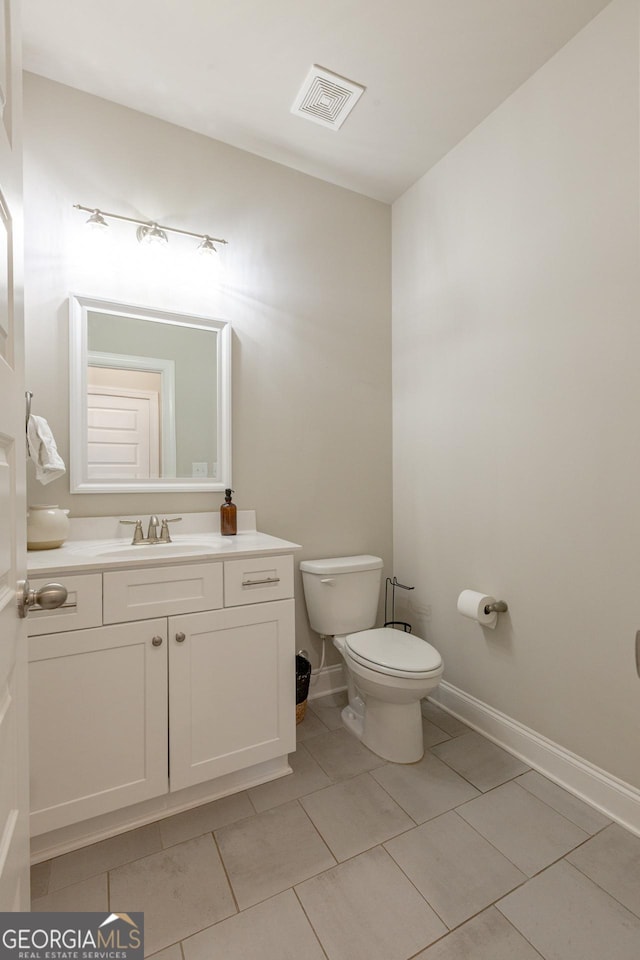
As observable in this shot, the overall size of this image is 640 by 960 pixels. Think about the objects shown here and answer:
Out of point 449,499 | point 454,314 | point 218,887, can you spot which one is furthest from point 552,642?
point 454,314

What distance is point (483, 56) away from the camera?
65.7 inches

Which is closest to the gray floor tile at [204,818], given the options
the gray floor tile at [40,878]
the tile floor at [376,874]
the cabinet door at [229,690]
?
the tile floor at [376,874]

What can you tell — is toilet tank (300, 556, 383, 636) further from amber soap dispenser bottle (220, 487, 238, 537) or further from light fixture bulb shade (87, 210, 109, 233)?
light fixture bulb shade (87, 210, 109, 233)

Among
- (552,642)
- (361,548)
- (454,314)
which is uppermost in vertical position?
(454,314)

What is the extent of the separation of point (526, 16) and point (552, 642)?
7.21 ft

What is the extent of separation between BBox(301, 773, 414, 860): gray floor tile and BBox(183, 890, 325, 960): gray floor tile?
9.1 inches

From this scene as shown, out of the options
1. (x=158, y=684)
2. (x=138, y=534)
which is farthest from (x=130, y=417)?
(x=158, y=684)

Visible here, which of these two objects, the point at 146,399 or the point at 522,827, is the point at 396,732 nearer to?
the point at 522,827

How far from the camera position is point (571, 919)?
3.77 ft

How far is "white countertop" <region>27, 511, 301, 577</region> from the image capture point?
135cm

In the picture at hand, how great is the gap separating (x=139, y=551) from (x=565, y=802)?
5.66 ft

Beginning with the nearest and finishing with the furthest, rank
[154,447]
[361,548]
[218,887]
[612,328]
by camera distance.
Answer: [218,887], [612,328], [154,447], [361,548]

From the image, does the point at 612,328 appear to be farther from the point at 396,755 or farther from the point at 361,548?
the point at 396,755

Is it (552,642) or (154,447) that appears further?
(154,447)
